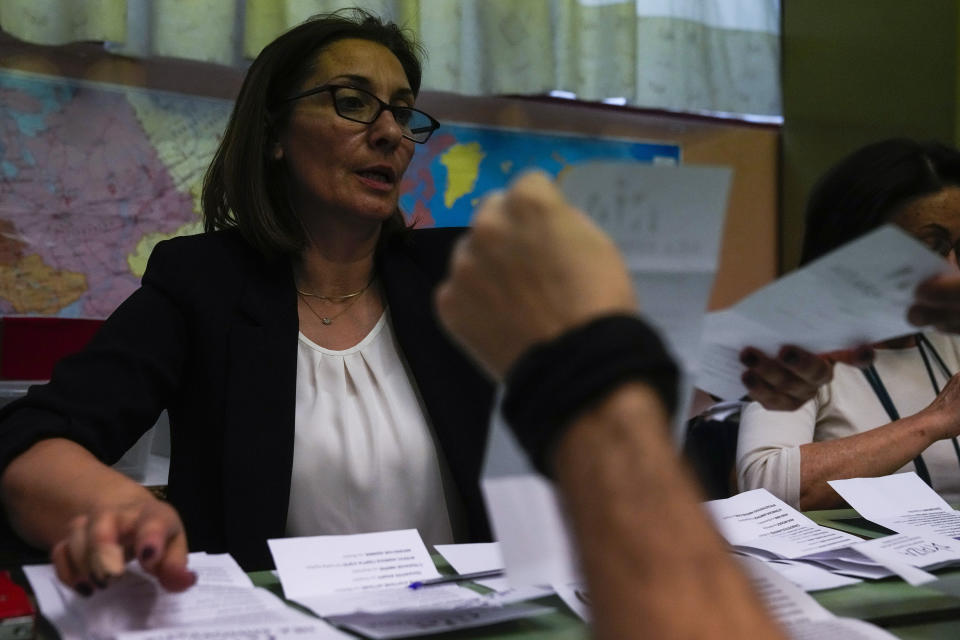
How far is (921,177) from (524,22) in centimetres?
129

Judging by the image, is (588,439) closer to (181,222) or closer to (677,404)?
(677,404)

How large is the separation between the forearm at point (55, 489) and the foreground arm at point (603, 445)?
45cm

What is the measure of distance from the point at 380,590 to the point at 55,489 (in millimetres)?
333

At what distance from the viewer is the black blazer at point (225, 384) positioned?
1154 millimetres

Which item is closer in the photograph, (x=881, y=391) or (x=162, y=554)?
(x=162, y=554)

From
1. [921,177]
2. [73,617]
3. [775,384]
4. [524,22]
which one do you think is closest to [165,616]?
[73,617]

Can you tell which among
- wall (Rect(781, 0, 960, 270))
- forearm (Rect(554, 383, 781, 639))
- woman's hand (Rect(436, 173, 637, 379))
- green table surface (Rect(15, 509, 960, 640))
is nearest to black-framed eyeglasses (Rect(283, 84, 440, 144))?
green table surface (Rect(15, 509, 960, 640))

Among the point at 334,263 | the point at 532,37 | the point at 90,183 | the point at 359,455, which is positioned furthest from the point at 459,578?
the point at 532,37

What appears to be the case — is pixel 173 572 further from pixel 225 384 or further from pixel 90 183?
pixel 90 183

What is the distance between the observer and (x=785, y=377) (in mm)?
860

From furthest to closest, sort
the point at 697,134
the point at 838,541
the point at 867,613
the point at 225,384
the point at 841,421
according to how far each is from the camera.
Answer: the point at 697,134
the point at 841,421
the point at 225,384
the point at 838,541
the point at 867,613

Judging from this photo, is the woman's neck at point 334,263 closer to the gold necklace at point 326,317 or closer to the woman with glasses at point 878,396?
the gold necklace at point 326,317

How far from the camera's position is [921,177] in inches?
61.4

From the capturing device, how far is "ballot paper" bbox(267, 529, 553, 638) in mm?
694
